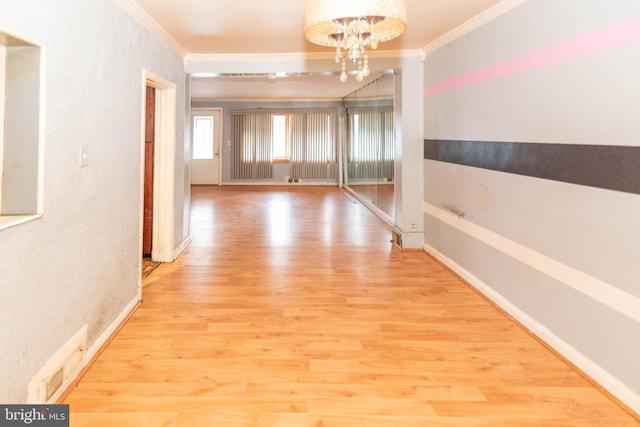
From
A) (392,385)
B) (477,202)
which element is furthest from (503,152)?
(392,385)

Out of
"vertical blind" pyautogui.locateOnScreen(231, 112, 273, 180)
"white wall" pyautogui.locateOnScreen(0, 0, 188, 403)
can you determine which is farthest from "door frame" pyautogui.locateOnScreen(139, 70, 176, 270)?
"vertical blind" pyautogui.locateOnScreen(231, 112, 273, 180)

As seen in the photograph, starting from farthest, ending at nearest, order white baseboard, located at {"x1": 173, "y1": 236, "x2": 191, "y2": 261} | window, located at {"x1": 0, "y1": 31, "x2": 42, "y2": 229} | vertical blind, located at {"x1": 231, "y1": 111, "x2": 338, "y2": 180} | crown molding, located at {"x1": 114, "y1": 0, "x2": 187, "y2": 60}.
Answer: vertical blind, located at {"x1": 231, "y1": 111, "x2": 338, "y2": 180} < white baseboard, located at {"x1": 173, "y1": 236, "x2": 191, "y2": 261} < crown molding, located at {"x1": 114, "y1": 0, "x2": 187, "y2": 60} < window, located at {"x1": 0, "y1": 31, "x2": 42, "y2": 229}

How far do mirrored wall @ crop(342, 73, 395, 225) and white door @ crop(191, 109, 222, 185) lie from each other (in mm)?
3683

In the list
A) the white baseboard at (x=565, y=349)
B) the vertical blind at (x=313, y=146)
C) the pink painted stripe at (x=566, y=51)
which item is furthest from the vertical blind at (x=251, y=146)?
the white baseboard at (x=565, y=349)

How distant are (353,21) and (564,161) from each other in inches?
57.3

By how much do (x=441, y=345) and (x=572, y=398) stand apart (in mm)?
693

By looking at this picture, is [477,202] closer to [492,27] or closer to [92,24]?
[492,27]

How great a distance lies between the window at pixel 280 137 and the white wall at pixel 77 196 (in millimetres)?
8234

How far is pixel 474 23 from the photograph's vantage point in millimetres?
3301

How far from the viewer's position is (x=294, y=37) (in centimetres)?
376

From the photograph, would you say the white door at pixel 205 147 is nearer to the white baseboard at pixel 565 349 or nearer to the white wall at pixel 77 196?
the white wall at pixel 77 196

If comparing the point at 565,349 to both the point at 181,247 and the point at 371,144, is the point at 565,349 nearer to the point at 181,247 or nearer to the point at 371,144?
the point at 181,247

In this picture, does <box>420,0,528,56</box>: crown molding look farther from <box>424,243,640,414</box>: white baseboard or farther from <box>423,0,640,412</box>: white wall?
<box>424,243,640,414</box>: white baseboard

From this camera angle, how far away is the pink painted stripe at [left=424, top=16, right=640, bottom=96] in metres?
1.91
